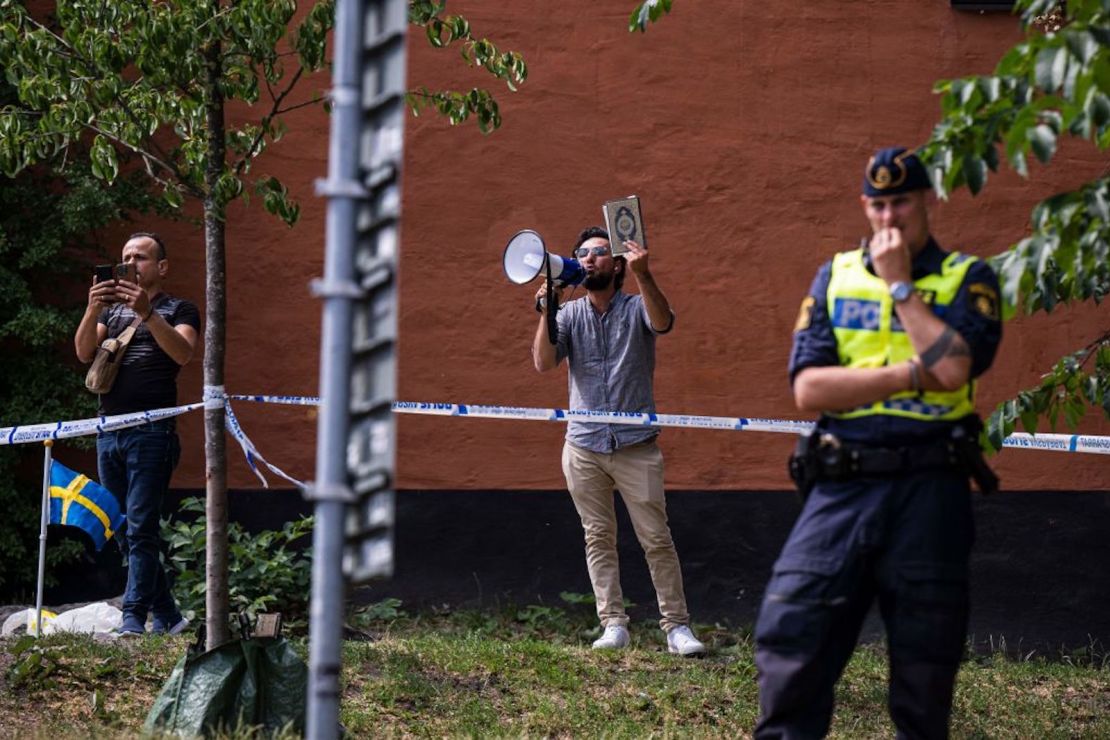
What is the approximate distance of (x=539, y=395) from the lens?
28.7 ft

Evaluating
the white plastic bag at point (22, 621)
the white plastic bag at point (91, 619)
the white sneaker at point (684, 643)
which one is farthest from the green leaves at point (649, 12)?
the white plastic bag at point (22, 621)

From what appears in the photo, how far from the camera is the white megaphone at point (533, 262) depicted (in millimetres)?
7023

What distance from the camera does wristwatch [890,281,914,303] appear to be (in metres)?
3.98

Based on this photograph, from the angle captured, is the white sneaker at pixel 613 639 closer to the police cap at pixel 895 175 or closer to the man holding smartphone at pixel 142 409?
the man holding smartphone at pixel 142 409

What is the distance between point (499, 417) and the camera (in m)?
8.51

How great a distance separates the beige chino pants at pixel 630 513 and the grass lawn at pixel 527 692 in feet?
0.85

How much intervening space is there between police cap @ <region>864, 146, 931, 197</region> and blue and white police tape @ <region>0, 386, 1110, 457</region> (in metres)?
2.88

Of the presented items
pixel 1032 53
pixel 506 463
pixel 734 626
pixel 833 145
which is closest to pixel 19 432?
pixel 506 463

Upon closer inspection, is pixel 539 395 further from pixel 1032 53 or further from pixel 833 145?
pixel 1032 53

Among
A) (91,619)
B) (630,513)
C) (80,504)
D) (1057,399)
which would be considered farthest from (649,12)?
(91,619)

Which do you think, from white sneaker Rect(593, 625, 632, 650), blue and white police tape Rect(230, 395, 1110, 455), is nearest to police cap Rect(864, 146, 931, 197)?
blue and white police tape Rect(230, 395, 1110, 455)

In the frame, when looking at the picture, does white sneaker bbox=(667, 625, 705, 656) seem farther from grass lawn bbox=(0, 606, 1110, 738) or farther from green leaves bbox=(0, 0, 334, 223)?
green leaves bbox=(0, 0, 334, 223)

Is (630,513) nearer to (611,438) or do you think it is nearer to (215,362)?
(611,438)

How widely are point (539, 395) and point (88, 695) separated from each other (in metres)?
3.32
